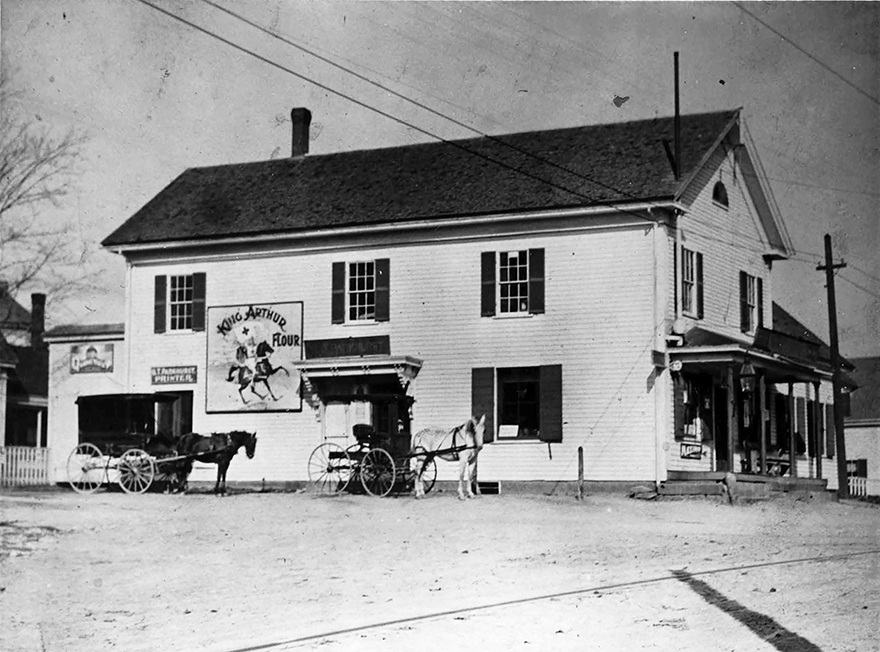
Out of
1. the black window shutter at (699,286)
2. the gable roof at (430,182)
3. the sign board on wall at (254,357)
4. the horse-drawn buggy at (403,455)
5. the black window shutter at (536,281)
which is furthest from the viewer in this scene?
the sign board on wall at (254,357)

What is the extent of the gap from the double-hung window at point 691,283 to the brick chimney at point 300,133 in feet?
38.6

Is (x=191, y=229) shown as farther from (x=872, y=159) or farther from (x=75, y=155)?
(x=872, y=159)

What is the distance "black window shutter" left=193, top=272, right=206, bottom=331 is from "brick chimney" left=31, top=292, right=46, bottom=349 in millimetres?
4086

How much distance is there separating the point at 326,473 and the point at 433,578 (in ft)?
39.3

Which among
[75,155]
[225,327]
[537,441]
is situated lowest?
[537,441]

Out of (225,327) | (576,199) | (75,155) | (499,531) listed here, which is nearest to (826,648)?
(499,531)

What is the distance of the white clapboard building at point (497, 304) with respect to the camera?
26.2m

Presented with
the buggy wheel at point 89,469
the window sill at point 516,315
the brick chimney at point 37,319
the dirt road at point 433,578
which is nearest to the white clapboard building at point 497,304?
the window sill at point 516,315

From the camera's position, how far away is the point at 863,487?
3712cm

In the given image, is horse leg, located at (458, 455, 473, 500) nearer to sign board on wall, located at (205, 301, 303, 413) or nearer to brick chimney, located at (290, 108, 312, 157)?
sign board on wall, located at (205, 301, 303, 413)

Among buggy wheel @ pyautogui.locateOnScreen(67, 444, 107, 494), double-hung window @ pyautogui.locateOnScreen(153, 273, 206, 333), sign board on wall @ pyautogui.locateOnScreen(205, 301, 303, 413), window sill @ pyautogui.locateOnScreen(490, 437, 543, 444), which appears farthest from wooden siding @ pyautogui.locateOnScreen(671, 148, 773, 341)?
buggy wheel @ pyautogui.locateOnScreen(67, 444, 107, 494)

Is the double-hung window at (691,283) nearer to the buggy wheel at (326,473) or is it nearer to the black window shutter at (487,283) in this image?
the black window shutter at (487,283)

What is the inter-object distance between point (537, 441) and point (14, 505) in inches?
423

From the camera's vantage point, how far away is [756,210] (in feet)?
102
